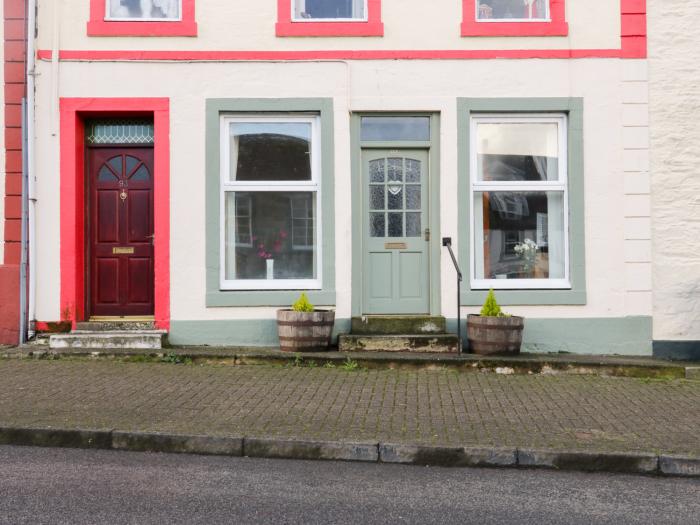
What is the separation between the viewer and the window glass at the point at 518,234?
9781mm

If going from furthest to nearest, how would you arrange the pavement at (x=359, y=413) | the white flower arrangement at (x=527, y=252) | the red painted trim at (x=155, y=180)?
the white flower arrangement at (x=527, y=252) < the red painted trim at (x=155, y=180) < the pavement at (x=359, y=413)

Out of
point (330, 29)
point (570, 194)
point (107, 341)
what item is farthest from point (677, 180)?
point (107, 341)

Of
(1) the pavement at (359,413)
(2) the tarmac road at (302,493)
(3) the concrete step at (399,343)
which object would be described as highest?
(3) the concrete step at (399,343)

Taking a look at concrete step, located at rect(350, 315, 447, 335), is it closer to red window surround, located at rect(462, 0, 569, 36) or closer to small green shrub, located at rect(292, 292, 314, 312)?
small green shrub, located at rect(292, 292, 314, 312)

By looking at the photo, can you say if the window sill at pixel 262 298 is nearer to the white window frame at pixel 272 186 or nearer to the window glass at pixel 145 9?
the white window frame at pixel 272 186

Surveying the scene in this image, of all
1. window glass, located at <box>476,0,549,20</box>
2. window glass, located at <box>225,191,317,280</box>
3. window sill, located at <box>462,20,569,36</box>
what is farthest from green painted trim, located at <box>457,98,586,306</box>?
window glass, located at <box>225,191,317,280</box>

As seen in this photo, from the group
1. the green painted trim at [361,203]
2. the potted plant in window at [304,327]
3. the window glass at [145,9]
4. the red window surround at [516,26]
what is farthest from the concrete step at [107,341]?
the red window surround at [516,26]

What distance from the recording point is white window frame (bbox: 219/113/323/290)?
31.7 feet

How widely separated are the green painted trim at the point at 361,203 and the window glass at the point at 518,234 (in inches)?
23.8

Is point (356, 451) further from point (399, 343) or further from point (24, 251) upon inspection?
point (24, 251)

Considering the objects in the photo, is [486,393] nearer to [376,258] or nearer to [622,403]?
[622,403]

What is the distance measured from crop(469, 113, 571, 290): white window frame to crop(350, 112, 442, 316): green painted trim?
0.45 metres

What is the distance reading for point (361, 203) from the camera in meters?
9.66

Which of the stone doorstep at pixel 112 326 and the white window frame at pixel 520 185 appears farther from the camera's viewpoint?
the white window frame at pixel 520 185
